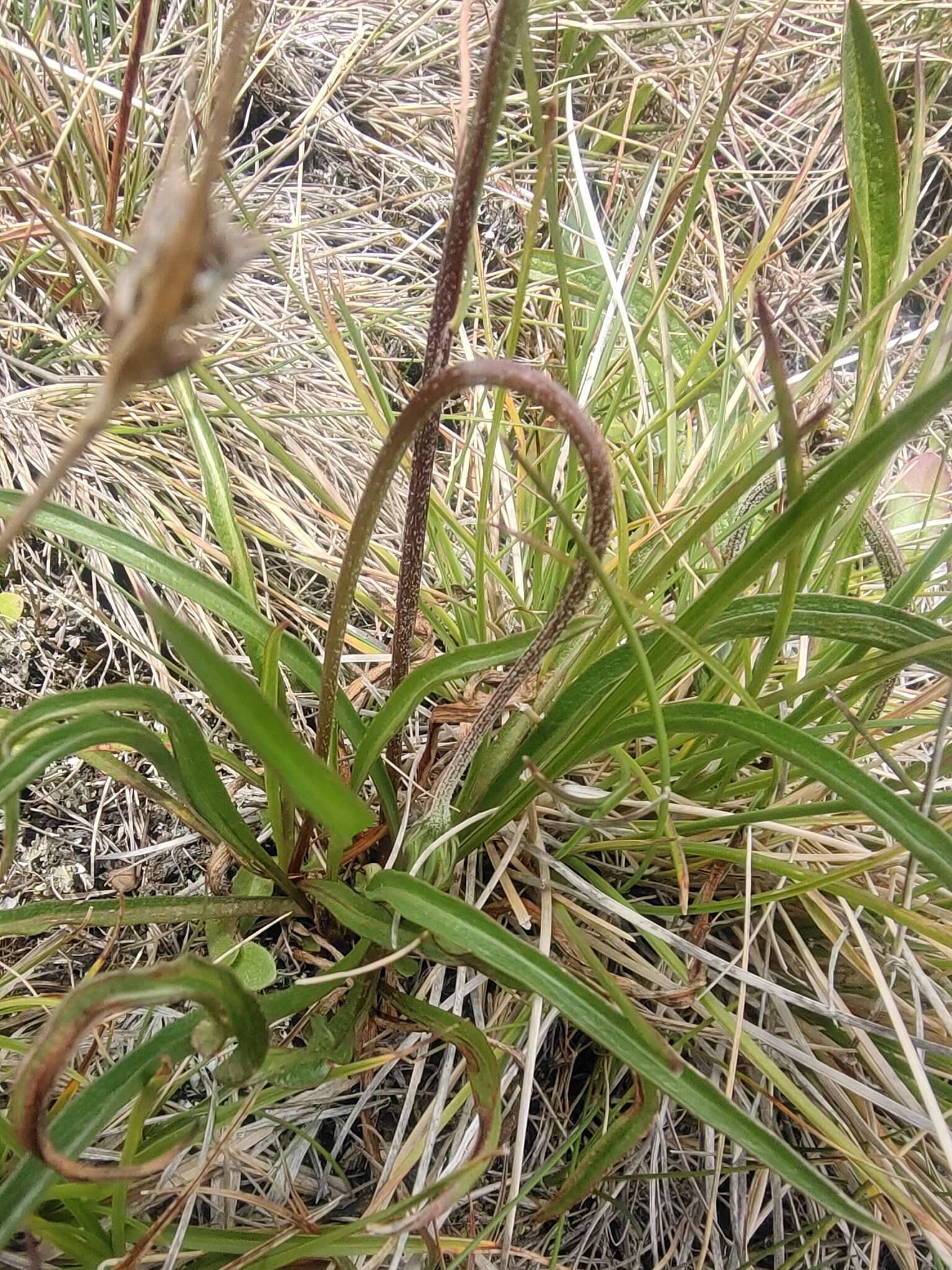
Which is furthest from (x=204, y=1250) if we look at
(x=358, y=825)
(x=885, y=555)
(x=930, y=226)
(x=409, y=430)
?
(x=930, y=226)

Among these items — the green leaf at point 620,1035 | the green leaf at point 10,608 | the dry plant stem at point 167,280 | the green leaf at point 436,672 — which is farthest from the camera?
the green leaf at point 10,608

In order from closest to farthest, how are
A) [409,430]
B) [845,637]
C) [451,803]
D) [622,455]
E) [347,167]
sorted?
[409,430]
[845,637]
[451,803]
[622,455]
[347,167]

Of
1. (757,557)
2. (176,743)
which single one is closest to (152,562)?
(176,743)

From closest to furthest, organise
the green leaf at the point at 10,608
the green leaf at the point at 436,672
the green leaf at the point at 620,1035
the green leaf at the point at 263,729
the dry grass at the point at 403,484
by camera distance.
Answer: the green leaf at the point at 263,729, the green leaf at the point at 620,1035, the green leaf at the point at 436,672, the dry grass at the point at 403,484, the green leaf at the point at 10,608

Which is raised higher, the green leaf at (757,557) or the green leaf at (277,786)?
the green leaf at (757,557)

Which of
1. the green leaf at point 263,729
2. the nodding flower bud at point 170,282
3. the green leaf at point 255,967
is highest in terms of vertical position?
the nodding flower bud at point 170,282

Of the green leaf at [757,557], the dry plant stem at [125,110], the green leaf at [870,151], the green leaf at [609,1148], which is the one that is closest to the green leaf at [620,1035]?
the green leaf at [609,1148]

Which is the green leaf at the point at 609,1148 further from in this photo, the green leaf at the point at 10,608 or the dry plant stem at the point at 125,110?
the dry plant stem at the point at 125,110

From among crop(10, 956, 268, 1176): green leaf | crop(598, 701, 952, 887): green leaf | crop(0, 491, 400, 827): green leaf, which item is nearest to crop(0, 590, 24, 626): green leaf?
crop(0, 491, 400, 827): green leaf

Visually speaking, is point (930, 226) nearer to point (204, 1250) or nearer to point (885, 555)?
point (885, 555)
